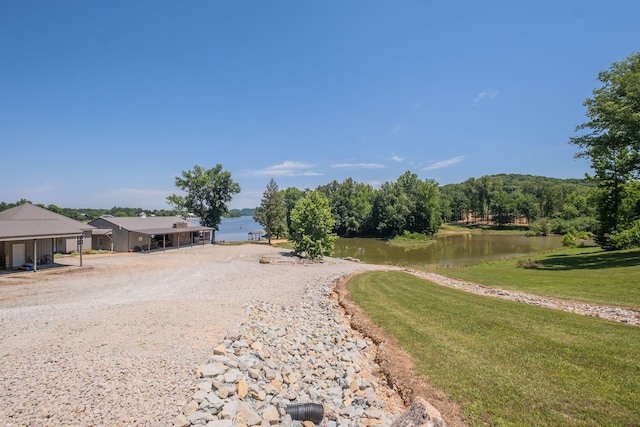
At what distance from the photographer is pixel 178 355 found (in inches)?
239

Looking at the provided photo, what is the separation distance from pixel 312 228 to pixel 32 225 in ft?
64.3

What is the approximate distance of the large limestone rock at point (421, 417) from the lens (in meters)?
2.94

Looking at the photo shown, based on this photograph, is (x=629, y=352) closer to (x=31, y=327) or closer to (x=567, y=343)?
(x=567, y=343)

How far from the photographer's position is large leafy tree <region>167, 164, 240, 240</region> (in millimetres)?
46625

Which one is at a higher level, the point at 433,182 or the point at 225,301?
the point at 433,182

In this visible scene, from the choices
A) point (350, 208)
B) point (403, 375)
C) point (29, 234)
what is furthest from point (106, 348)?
point (350, 208)

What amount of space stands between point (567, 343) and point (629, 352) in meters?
0.99

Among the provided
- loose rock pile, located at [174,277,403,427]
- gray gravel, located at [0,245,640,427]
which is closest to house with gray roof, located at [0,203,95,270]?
gray gravel, located at [0,245,640,427]

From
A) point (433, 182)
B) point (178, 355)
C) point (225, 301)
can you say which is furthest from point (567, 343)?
point (433, 182)

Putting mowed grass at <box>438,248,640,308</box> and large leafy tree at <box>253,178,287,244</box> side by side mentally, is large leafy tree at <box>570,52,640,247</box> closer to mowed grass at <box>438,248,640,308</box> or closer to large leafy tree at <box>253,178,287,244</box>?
mowed grass at <box>438,248,640,308</box>

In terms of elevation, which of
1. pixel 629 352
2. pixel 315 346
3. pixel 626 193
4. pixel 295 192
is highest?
pixel 295 192

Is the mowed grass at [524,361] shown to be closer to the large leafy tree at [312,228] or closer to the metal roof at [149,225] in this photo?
the large leafy tree at [312,228]

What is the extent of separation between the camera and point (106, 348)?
623cm

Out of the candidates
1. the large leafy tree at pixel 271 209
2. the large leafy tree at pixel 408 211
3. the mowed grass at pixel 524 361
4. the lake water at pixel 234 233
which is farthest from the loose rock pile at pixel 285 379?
the large leafy tree at pixel 408 211
